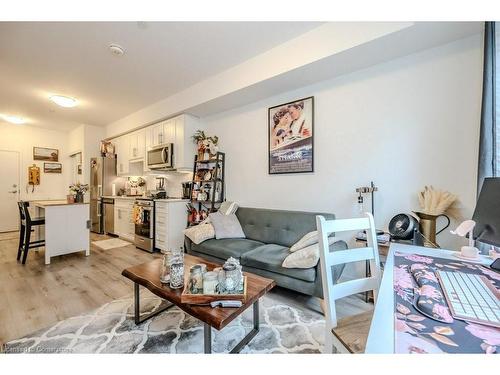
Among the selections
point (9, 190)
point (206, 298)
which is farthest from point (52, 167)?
point (206, 298)

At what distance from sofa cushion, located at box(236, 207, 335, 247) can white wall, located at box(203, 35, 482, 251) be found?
0.26m

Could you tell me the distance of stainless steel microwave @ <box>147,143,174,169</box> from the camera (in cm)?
396

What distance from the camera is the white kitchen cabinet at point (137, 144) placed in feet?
15.2

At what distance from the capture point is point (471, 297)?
788 millimetres

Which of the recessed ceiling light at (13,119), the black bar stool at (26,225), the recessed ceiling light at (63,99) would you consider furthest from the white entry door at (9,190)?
the recessed ceiling light at (63,99)

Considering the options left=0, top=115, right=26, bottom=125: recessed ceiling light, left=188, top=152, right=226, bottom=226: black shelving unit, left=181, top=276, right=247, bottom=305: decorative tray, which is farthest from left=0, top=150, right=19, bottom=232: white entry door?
left=181, top=276, right=247, bottom=305: decorative tray

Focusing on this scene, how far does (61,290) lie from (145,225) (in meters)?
1.60

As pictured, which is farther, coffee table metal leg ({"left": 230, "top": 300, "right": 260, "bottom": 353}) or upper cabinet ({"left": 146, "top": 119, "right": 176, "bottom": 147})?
upper cabinet ({"left": 146, "top": 119, "right": 176, "bottom": 147})

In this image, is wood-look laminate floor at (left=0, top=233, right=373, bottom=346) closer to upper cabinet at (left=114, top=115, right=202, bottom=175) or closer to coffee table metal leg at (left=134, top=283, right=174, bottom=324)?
coffee table metal leg at (left=134, top=283, right=174, bottom=324)

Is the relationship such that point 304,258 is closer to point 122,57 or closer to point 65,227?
point 122,57

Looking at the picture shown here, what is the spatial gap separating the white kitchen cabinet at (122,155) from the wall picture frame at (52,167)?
7.30ft

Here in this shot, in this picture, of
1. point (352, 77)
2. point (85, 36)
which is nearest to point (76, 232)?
point (85, 36)

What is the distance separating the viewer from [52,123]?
545 centimetres
